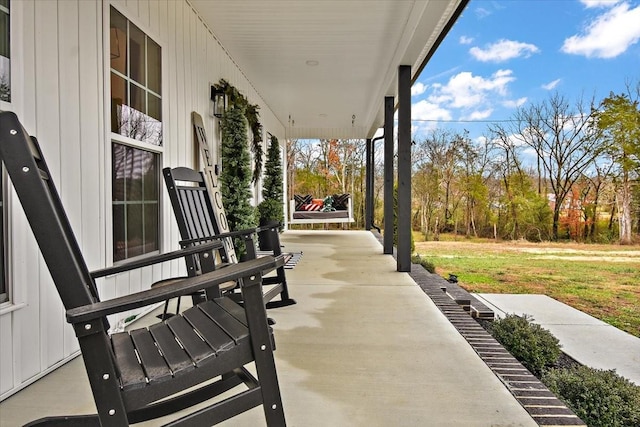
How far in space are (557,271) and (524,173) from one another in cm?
244

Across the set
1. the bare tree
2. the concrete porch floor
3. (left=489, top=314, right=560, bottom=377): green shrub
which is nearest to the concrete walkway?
(left=489, top=314, right=560, bottom=377): green shrub

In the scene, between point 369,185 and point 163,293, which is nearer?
point 163,293

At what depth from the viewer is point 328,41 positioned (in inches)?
191

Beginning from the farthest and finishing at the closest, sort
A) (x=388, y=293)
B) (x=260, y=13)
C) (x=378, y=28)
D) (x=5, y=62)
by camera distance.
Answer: (x=378, y=28) < (x=260, y=13) < (x=388, y=293) < (x=5, y=62)

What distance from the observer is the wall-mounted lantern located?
16.0 feet

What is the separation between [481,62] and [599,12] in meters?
4.86

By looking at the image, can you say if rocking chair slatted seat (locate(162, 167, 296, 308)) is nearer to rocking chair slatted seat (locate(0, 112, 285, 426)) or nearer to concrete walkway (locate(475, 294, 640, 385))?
rocking chair slatted seat (locate(0, 112, 285, 426))

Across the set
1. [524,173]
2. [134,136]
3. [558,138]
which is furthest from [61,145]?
[524,173]

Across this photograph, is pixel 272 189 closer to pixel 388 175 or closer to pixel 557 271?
pixel 388 175

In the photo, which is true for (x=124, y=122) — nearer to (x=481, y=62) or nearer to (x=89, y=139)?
(x=89, y=139)

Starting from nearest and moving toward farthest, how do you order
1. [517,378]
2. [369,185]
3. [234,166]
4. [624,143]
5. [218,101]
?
[517,378] < [624,143] < [218,101] < [234,166] < [369,185]

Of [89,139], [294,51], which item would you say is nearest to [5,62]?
[89,139]

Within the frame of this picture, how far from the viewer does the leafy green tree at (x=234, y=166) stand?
16.4 ft

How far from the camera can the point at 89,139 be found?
2.44 m
